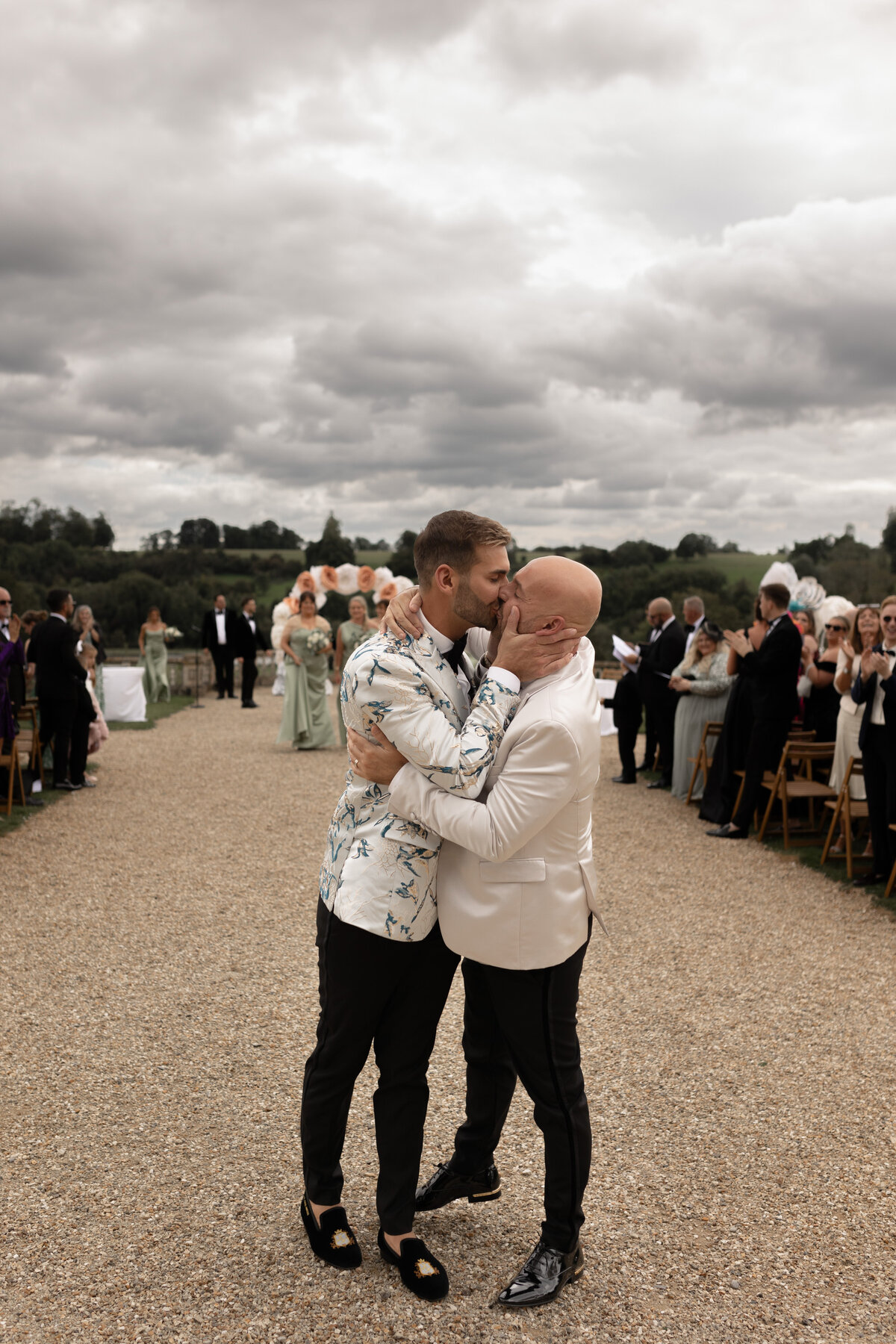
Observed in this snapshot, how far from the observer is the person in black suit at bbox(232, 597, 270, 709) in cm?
2012

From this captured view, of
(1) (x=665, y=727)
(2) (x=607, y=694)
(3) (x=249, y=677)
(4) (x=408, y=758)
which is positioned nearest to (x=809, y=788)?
(1) (x=665, y=727)

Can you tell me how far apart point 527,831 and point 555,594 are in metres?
0.54

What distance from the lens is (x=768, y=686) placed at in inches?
332

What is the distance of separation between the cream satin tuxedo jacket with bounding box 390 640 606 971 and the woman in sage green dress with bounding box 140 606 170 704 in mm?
18487

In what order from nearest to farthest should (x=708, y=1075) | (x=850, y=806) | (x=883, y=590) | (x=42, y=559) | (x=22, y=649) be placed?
(x=708, y=1075) → (x=850, y=806) → (x=22, y=649) → (x=883, y=590) → (x=42, y=559)

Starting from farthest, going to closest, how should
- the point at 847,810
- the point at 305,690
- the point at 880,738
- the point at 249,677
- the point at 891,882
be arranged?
the point at 249,677 < the point at 305,690 < the point at 847,810 < the point at 880,738 < the point at 891,882

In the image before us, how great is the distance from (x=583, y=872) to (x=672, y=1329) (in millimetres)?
1206

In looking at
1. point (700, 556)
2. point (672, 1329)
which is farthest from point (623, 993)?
point (700, 556)

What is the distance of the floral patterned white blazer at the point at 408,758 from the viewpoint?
213 centimetres

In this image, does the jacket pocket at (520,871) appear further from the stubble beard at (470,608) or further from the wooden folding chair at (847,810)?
the wooden folding chair at (847,810)

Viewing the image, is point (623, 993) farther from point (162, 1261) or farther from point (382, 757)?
point (382, 757)

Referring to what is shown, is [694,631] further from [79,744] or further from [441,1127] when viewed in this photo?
[441,1127]

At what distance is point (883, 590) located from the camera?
35188mm

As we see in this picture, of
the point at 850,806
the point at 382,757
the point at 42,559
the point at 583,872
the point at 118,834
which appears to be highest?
the point at 42,559
